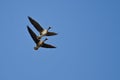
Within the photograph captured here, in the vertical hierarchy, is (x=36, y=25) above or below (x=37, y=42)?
above

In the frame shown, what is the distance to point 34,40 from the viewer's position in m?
41.7

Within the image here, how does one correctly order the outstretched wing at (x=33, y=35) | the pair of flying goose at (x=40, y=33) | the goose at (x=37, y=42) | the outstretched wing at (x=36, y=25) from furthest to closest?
the goose at (x=37, y=42), the outstretched wing at (x=33, y=35), the pair of flying goose at (x=40, y=33), the outstretched wing at (x=36, y=25)

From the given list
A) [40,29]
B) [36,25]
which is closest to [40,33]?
[40,29]

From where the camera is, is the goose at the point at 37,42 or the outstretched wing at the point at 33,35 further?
the goose at the point at 37,42

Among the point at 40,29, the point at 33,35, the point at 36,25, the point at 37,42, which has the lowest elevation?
the point at 37,42

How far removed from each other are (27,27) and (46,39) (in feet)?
10.3

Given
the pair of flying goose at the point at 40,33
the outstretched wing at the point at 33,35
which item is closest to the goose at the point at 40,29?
the pair of flying goose at the point at 40,33

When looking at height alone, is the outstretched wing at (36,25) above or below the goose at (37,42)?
above

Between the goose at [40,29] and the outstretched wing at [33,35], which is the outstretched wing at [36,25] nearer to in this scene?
the goose at [40,29]

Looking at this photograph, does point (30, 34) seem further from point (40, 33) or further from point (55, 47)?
point (55, 47)

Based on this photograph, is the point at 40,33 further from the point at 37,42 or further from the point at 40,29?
the point at 37,42

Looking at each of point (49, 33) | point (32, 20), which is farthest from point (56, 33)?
point (32, 20)

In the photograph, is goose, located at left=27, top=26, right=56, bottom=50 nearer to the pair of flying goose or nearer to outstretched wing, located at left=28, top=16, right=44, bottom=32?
the pair of flying goose

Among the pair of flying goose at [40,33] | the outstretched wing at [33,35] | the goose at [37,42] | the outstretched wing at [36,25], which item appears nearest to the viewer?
the outstretched wing at [36,25]
